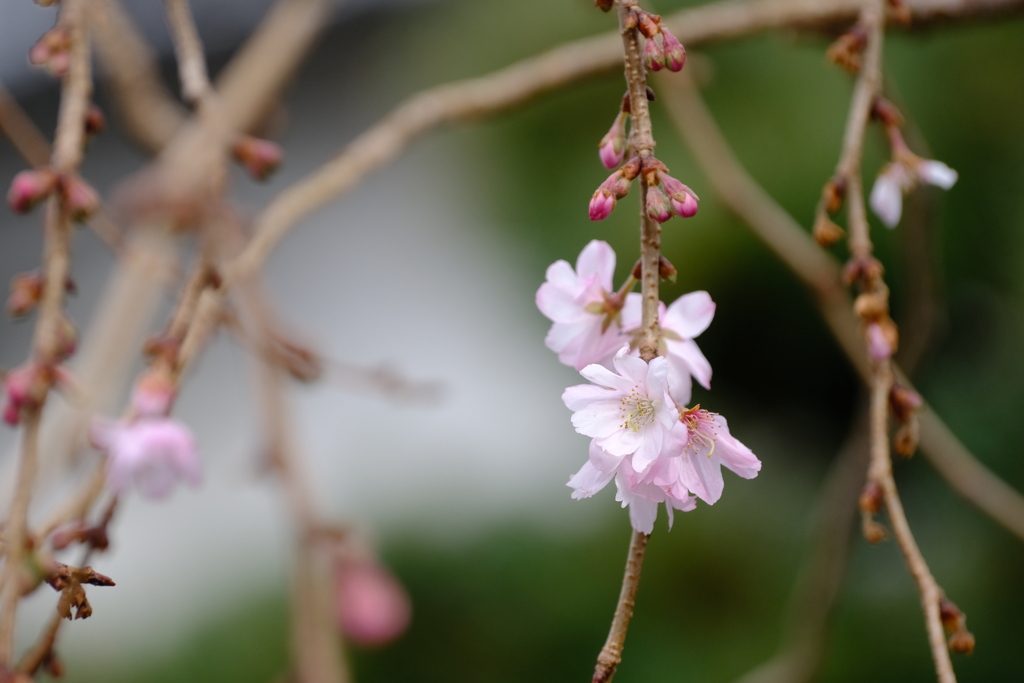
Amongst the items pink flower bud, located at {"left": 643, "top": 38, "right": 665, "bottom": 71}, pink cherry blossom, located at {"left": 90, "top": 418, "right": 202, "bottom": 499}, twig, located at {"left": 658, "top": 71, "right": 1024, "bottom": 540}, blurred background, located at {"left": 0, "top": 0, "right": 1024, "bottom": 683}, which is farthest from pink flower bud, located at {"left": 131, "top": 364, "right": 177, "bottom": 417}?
blurred background, located at {"left": 0, "top": 0, "right": 1024, "bottom": 683}

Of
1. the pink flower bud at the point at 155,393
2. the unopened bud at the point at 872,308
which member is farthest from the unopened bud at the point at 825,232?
the pink flower bud at the point at 155,393

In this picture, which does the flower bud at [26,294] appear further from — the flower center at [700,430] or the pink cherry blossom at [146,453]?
the flower center at [700,430]

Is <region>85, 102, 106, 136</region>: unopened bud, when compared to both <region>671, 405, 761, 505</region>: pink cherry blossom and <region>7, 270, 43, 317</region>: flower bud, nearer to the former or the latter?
<region>7, 270, 43, 317</region>: flower bud

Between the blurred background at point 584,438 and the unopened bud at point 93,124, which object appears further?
the blurred background at point 584,438

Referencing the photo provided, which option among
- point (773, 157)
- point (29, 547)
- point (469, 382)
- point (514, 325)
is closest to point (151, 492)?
point (29, 547)

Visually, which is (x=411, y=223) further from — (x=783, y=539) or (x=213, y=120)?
(x=213, y=120)

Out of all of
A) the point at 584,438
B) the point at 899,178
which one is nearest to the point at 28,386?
the point at 899,178
